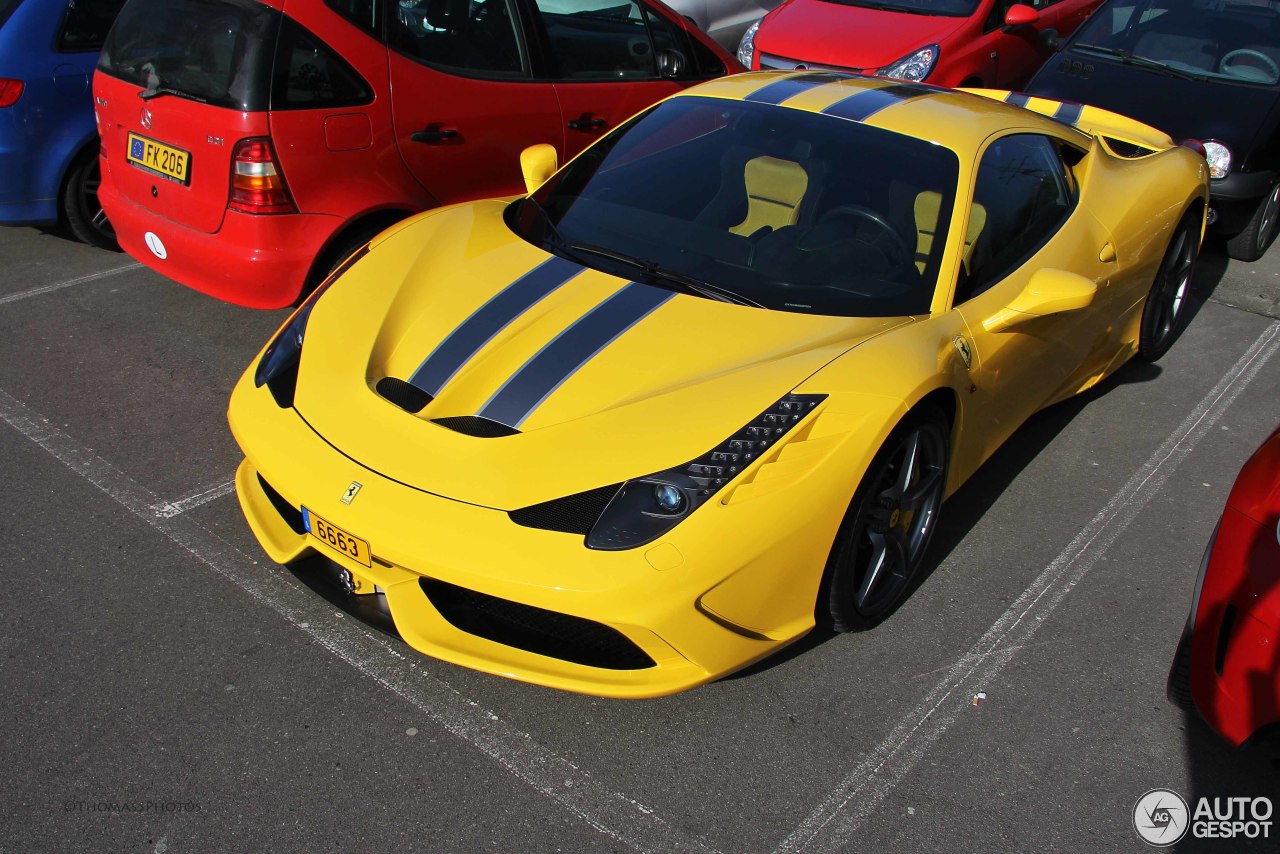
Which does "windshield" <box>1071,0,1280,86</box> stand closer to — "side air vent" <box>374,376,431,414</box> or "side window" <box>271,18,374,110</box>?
"side window" <box>271,18,374,110</box>

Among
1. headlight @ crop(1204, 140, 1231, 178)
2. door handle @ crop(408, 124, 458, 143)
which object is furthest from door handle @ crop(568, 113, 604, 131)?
headlight @ crop(1204, 140, 1231, 178)

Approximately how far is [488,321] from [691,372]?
65cm

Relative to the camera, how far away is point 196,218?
4453mm

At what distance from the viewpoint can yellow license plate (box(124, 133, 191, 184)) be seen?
443cm

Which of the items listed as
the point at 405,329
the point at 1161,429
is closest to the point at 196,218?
the point at 405,329

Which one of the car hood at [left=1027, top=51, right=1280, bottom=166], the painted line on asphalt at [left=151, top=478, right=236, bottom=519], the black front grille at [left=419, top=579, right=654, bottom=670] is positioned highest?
the car hood at [left=1027, top=51, right=1280, bottom=166]

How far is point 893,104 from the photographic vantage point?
12.6 ft

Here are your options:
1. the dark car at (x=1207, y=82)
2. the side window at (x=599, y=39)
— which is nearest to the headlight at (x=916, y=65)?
the dark car at (x=1207, y=82)

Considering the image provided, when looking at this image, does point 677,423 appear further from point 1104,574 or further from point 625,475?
point 1104,574

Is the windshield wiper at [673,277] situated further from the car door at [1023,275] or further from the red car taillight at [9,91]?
the red car taillight at [9,91]

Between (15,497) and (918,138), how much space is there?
126 inches

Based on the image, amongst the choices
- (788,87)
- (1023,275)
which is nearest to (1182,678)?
(1023,275)

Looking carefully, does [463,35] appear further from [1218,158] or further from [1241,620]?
[1218,158]

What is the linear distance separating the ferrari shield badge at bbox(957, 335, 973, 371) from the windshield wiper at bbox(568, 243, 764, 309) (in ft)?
1.90
